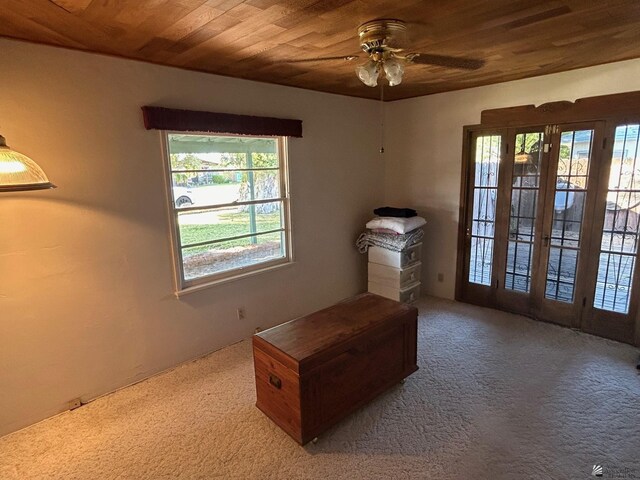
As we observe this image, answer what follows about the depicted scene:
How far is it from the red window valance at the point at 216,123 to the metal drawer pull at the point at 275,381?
192 cm

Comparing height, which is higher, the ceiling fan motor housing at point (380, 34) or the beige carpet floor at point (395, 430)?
the ceiling fan motor housing at point (380, 34)

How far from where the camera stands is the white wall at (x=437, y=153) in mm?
3613

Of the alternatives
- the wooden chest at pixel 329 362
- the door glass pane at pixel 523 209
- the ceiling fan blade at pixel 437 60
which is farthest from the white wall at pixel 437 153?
the wooden chest at pixel 329 362

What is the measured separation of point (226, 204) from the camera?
3201 millimetres

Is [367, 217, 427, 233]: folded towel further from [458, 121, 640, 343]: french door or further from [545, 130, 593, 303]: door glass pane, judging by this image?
[545, 130, 593, 303]: door glass pane

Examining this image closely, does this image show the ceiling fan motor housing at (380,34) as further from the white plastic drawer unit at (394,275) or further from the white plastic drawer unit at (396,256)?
the white plastic drawer unit at (394,275)

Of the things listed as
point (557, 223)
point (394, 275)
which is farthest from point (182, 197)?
point (557, 223)

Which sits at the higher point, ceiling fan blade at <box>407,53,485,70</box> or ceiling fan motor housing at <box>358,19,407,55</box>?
ceiling fan motor housing at <box>358,19,407,55</box>

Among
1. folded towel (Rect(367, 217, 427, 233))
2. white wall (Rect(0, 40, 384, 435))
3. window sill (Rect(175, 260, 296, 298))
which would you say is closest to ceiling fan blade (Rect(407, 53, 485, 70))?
white wall (Rect(0, 40, 384, 435))

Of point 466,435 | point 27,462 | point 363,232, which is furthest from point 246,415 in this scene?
point 363,232

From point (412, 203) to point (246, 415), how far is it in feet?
10.2

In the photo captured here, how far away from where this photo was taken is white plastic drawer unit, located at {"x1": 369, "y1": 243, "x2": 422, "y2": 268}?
4043 mm

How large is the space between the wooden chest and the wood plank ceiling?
5.93ft

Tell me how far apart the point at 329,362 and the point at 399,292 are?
6.92ft
